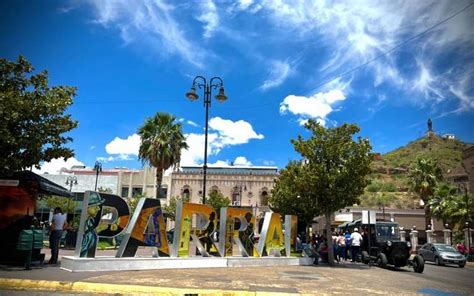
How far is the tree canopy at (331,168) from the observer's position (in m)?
19.0

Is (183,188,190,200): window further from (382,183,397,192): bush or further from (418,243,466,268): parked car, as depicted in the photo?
(382,183,397,192): bush

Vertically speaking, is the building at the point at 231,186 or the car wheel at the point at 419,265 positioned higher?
the building at the point at 231,186

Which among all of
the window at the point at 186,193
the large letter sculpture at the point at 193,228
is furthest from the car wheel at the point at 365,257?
the window at the point at 186,193

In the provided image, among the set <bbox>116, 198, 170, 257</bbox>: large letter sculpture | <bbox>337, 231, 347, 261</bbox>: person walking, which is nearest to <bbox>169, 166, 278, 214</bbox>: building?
<bbox>337, 231, 347, 261</bbox>: person walking

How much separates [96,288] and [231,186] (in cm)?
5233

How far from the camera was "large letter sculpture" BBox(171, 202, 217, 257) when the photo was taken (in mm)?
13836

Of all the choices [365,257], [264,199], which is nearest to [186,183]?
[264,199]

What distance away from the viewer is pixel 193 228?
1473 cm

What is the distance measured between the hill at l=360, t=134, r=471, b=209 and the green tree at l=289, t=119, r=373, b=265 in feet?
194

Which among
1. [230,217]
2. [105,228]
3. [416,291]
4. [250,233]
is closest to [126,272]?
[105,228]

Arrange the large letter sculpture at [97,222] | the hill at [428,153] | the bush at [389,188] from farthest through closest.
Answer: the hill at [428,153], the bush at [389,188], the large letter sculpture at [97,222]

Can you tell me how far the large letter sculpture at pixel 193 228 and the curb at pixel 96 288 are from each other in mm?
5035

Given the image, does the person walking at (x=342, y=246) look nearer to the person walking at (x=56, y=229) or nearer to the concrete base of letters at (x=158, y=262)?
the concrete base of letters at (x=158, y=262)

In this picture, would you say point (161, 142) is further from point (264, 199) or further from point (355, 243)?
point (264, 199)
